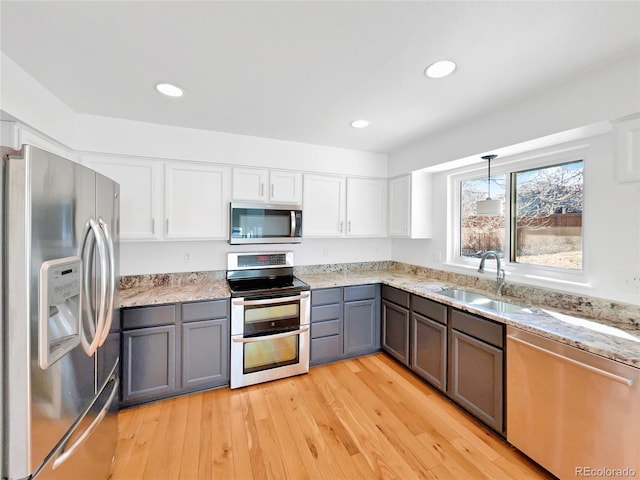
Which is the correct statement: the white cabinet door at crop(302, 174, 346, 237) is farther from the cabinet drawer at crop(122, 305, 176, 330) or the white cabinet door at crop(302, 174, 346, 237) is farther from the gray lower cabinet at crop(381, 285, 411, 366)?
the cabinet drawer at crop(122, 305, 176, 330)

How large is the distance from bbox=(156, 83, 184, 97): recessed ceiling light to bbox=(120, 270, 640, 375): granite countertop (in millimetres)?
1583

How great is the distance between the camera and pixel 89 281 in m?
1.21

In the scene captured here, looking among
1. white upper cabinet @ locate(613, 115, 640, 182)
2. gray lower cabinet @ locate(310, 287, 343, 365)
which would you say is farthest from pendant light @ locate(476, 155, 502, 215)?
gray lower cabinet @ locate(310, 287, 343, 365)

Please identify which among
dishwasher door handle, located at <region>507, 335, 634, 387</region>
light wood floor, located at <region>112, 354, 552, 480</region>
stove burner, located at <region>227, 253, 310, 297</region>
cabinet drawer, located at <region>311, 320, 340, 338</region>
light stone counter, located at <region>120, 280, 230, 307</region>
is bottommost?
light wood floor, located at <region>112, 354, 552, 480</region>

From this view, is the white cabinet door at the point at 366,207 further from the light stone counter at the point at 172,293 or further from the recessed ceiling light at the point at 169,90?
the recessed ceiling light at the point at 169,90

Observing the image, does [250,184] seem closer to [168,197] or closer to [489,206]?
[168,197]

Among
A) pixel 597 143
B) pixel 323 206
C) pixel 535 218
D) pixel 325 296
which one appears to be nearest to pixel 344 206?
pixel 323 206

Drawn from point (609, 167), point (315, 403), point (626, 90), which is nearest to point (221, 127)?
point (315, 403)

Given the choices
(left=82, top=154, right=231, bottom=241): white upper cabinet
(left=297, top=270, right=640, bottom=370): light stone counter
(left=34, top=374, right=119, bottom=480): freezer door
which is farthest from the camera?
(left=82, top=154, right=231, bottom=241): white upper cabinet

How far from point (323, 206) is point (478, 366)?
2.10m

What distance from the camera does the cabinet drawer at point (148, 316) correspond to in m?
2.10

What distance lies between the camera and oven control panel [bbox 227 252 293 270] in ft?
9.60

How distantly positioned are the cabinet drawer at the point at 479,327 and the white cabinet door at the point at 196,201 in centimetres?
222

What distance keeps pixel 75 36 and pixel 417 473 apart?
3.03 m
